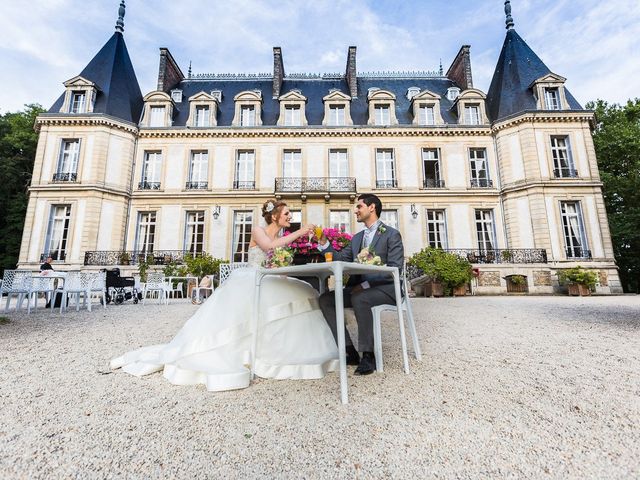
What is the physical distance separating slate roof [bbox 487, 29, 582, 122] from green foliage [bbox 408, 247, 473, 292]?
7863mm

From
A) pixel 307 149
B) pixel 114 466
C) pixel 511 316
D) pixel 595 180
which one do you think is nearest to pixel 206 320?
pixel 114 466

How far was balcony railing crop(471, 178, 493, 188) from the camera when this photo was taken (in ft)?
45.3

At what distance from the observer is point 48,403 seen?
1734mm

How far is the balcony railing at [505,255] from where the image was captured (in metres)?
12.1

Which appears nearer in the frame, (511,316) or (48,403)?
(48,403)

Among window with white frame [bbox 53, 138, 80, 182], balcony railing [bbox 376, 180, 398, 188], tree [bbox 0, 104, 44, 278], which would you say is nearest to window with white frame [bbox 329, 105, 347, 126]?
balcony railing [bbox 376, 180, 398, 188]

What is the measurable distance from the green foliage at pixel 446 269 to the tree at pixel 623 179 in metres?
10.7

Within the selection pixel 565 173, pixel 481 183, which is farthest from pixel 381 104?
pixel 565 173

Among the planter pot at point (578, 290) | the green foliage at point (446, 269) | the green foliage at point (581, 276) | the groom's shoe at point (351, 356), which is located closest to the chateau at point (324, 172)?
the green foliage at point (581, 276)

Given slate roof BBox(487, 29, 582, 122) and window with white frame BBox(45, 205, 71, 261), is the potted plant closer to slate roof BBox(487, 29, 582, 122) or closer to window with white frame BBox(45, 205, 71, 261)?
slate roof BBox(487, 29, 582, 122)

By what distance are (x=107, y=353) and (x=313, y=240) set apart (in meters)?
2.24

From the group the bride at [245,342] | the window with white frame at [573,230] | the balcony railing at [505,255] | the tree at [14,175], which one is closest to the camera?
the bride at [245,342]

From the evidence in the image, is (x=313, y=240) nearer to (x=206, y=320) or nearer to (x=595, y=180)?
(x=206, y=320)

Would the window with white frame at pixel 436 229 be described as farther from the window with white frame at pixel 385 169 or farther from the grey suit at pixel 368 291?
the grey suit at pixel 368 291
